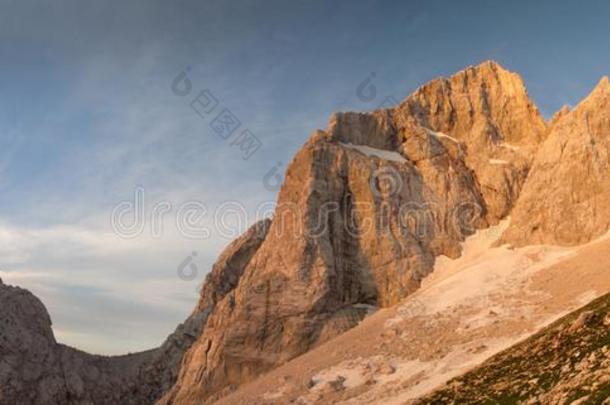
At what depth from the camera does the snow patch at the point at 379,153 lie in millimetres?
83938

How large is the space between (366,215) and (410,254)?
7.10 meters

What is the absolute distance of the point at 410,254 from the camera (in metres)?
73.6

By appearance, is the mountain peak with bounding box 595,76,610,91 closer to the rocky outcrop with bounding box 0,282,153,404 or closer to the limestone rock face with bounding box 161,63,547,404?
the limestone rock face with bounding box 161,63,547,404

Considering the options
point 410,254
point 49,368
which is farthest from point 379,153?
point 49,368

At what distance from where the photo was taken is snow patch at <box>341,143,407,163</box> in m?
83.9

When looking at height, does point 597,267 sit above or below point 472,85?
below

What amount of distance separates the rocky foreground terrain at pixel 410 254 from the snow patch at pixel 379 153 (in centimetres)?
54

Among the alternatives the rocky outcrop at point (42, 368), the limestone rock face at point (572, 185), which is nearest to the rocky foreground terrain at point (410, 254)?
the limestone rock face at point (572, 185)

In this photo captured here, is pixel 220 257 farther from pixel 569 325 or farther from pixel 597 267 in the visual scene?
pixel 569 325

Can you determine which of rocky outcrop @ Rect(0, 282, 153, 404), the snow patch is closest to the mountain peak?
the snow patch

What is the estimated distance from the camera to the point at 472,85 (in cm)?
9312

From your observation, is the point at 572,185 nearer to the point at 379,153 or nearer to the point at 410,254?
the point at 410,254

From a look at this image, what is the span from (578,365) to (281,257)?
1950 inches

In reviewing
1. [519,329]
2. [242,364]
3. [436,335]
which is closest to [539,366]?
[519,329]
